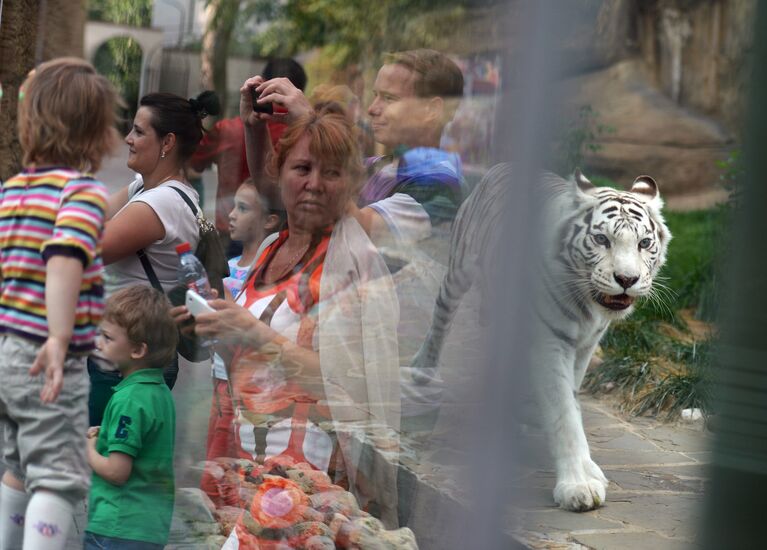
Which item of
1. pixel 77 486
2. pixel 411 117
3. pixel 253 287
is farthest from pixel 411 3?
pixel 77 486

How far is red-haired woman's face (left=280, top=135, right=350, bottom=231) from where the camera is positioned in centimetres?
318

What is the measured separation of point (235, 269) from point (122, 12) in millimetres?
1043

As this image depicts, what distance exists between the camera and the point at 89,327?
263cm

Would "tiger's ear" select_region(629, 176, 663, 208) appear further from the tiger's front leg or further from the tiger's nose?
the tiger's front leg

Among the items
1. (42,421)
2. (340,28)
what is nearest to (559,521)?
(42,421)

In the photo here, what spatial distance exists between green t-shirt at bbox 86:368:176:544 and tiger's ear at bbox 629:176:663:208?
1.52 metres

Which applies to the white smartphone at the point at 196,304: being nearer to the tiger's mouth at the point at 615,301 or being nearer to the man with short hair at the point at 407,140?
the man with short hair at the point at 407,140

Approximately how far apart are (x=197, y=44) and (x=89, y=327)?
5.46 ft

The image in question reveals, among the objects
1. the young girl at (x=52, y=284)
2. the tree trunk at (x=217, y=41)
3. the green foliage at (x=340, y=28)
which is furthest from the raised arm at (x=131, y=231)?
the green foliage at (x=340, y=28)

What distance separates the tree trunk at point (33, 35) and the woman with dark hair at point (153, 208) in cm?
41

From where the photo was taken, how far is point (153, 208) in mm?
3393

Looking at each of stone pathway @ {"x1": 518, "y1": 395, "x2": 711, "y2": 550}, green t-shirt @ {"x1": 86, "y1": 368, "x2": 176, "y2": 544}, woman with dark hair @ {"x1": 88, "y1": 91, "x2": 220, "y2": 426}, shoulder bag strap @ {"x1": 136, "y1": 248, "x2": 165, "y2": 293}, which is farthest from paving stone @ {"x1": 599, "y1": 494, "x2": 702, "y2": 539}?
shoulder bag strap @ {"x1": 136, "y1": 248, "x2": 165, "y2": 293}

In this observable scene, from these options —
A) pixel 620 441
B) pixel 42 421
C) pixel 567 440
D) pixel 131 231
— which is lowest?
pixel 620 441

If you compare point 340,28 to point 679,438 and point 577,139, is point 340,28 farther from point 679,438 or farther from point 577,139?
point 679,438
